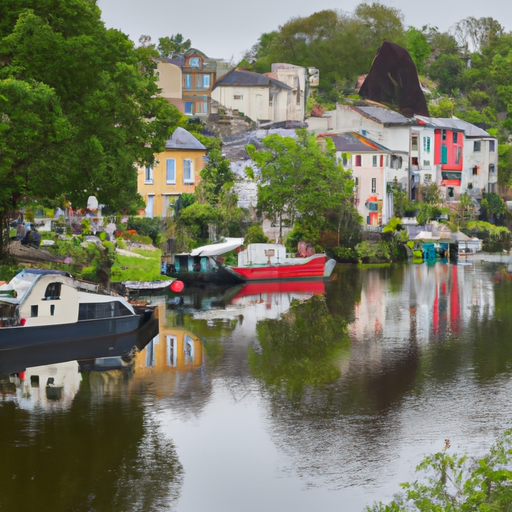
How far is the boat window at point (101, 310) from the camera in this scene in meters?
34.8

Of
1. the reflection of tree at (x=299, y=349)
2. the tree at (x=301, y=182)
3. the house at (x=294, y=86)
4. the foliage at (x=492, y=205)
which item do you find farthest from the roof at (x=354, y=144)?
the reflection of tree at (x=299, y=349)

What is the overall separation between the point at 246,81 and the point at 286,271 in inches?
2117

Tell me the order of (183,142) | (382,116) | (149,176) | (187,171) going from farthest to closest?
(382,116) < (183,142) < (187,171) < (149,176)

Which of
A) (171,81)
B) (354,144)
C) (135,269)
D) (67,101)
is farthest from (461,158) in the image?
(67,101)

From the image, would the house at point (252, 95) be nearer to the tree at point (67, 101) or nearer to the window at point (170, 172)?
the window at point (170, 172)

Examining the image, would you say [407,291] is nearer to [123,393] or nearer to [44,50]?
[44,50]

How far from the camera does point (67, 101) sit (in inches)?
1649

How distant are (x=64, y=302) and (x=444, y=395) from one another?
46.7 feet

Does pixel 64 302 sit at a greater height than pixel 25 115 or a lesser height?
lesser

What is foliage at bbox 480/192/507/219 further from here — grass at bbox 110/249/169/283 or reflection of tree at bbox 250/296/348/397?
reflection of tree at bbox 250/296/348/397

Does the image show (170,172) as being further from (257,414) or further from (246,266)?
(257,414)

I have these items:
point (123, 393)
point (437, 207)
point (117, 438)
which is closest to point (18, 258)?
point (123, 393)

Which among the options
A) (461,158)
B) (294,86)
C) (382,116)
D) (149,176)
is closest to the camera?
(149,176)

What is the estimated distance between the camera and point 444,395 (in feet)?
93.8
